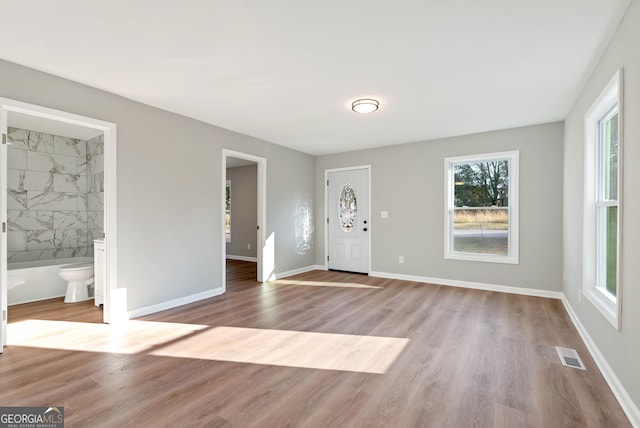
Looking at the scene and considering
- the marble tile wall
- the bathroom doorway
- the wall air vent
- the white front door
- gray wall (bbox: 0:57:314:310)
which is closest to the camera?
the wall air vent

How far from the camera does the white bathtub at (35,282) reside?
13.2 ft

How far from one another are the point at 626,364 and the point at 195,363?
295 cm

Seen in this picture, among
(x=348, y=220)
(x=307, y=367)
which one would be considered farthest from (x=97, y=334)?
(x=348, y=220)

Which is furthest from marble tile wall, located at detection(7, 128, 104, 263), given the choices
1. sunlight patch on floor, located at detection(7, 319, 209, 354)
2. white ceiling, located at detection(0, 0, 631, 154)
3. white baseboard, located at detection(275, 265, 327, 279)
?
white baseboard, located at detection(275, 265, 327, 279)

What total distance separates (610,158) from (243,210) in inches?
282

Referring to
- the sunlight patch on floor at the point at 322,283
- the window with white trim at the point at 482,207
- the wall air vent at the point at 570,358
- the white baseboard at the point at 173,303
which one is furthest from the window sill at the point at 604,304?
the white baseboard at the point at 173,303

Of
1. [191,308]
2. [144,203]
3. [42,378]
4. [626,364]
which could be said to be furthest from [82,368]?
[626,364]

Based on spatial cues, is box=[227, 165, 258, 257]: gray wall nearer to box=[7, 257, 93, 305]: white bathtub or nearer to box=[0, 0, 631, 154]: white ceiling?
box=[7, 257, 93, 305]: white bathtub

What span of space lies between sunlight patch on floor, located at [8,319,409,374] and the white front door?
3175mm

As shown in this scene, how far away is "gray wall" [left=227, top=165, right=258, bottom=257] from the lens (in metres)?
7.96

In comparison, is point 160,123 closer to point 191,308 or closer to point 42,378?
point 191,308

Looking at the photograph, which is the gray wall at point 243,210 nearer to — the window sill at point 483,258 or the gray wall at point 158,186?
the gray wall at point 158,186

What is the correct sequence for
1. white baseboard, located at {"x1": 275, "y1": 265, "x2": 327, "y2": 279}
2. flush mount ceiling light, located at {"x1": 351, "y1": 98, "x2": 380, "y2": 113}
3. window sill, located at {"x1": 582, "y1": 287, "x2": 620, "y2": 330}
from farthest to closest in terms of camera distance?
white baseboard, located at {"x1": 275, "y1": 265, "x2": 327, "y2": 279} < flush mount ceiling light, located at {"x1": 351, "y1": 98, "x2": 380, "y2": 113} < window sill, located at {"x1": 582, "y1": 287, "x2": 620, "y2": 330}

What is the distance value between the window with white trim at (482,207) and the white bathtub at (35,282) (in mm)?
5883
